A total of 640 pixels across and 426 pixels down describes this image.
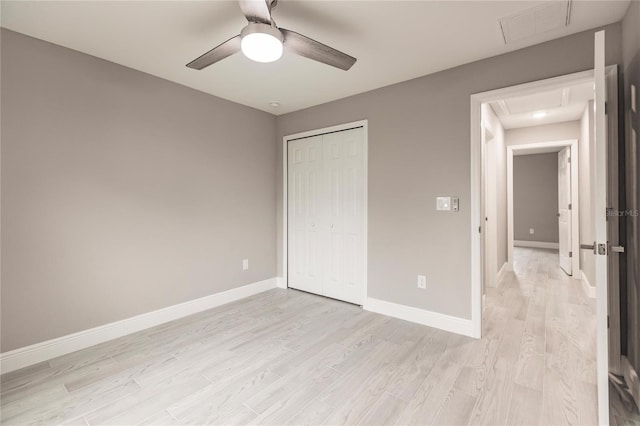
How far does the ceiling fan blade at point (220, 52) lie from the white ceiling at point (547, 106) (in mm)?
2850

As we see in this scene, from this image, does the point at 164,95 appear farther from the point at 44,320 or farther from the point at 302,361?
the point at 302,361

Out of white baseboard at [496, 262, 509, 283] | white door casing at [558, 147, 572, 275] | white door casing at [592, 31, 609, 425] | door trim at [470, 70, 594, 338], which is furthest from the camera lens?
white door casing at [558, 147, 572, 275]

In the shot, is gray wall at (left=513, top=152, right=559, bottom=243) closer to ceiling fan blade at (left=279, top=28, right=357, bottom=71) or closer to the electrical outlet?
the electrical outlet

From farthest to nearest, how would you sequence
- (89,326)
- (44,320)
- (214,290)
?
(214,290), (89,326), (44,320)

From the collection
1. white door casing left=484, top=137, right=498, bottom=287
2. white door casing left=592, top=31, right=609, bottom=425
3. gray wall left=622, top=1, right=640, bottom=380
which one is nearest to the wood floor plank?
white door casing left=592, top=31, right=609, bottom=425

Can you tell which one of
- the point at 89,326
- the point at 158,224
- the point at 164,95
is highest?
the point at 164,95

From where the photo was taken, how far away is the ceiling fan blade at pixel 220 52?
1828mm

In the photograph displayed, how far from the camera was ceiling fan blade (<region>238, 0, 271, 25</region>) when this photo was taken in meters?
1.56

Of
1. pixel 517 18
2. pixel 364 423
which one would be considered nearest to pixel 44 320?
pixel 364 423

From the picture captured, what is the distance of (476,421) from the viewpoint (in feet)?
5.32

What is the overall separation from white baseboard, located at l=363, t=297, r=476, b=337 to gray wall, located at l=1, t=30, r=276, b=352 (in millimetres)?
1718

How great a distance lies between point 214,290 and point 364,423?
2371 millimetres

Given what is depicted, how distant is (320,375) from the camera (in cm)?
206

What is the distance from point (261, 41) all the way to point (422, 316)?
2.73 meters
